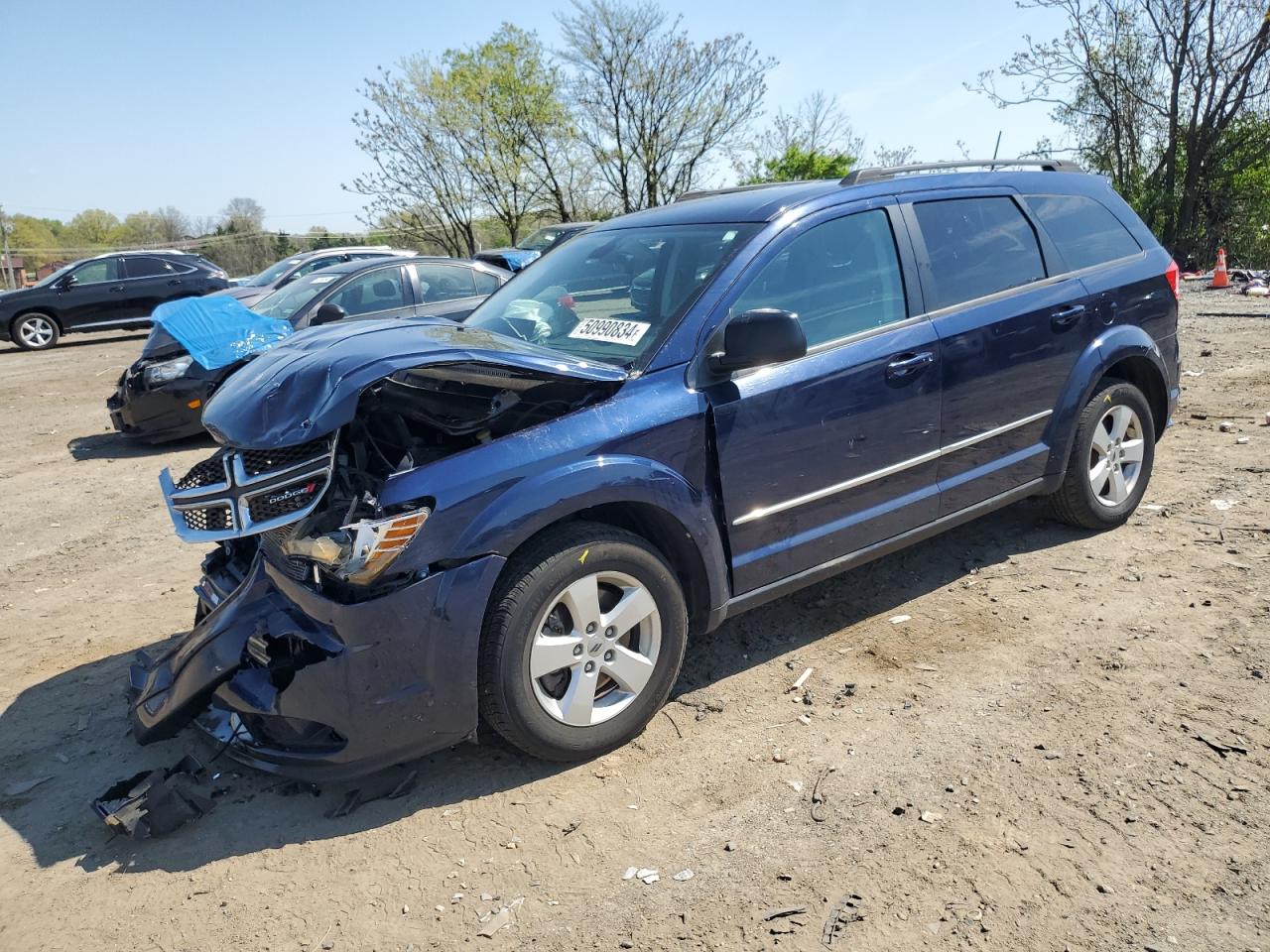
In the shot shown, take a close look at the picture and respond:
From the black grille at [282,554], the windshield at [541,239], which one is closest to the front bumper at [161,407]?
the black grille at [282,554]

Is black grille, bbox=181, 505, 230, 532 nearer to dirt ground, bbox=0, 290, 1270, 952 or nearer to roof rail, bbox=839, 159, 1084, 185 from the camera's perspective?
dirt ground, bbox=0, 290, 1270, 952

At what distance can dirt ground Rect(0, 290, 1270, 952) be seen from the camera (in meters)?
2.48

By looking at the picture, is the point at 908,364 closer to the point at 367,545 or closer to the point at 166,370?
the point at 367,545

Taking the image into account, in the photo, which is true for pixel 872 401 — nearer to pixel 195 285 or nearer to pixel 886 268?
pixel 886 268

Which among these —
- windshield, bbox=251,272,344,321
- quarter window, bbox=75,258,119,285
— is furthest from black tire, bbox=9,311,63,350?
windshield, bbox=251,272,344,321

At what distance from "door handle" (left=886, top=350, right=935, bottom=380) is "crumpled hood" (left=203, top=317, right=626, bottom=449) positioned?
1.24 meters

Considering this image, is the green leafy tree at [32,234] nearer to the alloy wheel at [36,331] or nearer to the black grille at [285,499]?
the alloy wheel at [36,331]

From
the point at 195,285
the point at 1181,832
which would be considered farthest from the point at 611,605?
the point at 195,285

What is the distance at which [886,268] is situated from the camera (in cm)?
398

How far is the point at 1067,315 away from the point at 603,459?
2.74m

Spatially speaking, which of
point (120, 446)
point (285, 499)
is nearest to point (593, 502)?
point (285, 499)

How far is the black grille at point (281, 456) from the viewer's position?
2957 millimetres

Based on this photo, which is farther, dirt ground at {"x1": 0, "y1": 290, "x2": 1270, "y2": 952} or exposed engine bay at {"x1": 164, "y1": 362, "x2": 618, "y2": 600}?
exposed engine bay at {"x1": 164, "y1": 362, "x2": 618, "y2": 600}

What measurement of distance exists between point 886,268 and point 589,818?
2585mm
